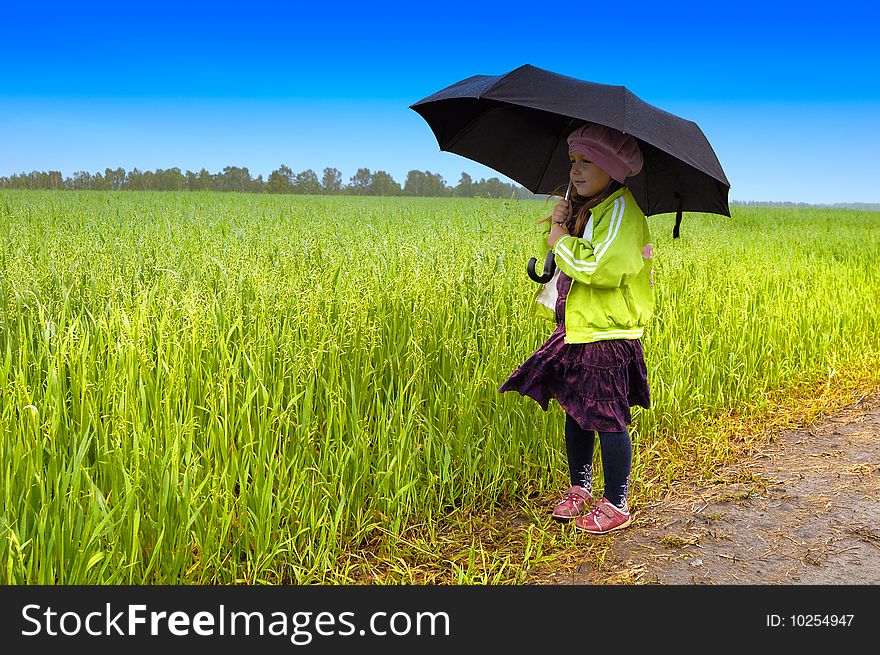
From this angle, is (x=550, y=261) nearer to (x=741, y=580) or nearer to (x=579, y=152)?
(x=579, y=152)

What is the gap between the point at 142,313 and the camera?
3264 mm

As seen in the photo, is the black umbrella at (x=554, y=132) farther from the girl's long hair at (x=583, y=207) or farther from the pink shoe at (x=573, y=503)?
the pink shoe at (x=573, y=503)

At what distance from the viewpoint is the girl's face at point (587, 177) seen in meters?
3.05

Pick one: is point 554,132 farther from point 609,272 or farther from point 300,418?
point 300,418

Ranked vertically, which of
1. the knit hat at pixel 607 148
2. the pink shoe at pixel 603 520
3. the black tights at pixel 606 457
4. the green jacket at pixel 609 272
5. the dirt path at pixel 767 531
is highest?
the knit hat at pixel 607 148

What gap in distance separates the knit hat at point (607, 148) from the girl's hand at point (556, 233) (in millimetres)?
299

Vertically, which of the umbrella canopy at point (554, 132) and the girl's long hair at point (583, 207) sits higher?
the umbrella canopy at point (554, 132)

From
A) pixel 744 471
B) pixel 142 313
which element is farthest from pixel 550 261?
pixel 744 471

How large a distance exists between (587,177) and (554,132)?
57 centimetres

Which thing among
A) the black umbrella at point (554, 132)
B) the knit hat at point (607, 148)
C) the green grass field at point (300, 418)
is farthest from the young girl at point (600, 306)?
the green grass field at point (300, 418)

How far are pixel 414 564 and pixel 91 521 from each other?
131 centimetres

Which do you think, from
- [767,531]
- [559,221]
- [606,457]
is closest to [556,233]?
[559,221]

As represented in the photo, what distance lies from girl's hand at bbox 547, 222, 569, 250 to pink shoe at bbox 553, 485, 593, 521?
48.9 inches

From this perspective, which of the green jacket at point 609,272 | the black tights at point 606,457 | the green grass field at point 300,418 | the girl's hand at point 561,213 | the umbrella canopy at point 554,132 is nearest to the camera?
the green grass field at point 300,418
